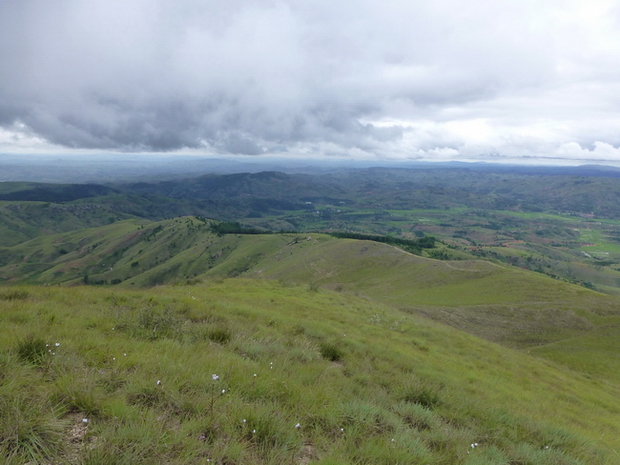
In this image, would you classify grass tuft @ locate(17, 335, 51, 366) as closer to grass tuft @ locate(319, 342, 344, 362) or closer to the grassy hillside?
the grassy hillside

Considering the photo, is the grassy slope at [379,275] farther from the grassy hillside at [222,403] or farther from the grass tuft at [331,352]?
the grass tuft at [331,352]

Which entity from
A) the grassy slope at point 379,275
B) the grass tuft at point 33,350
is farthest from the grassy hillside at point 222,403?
the grassy slope at point 379,275

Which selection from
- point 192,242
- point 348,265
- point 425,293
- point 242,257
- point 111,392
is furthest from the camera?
point 192,242

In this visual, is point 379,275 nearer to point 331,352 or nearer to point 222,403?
point 331,352

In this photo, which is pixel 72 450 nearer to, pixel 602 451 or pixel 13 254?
pixel 602 451

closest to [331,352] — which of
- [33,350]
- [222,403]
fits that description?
[222,403]

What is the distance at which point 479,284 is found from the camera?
196 feet

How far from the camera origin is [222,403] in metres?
4.11

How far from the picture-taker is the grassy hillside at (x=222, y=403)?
3.22 meters

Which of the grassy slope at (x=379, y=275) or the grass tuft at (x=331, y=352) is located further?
the grassy slope at (x=379, y=275)

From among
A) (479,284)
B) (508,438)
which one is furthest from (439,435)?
(479,284)

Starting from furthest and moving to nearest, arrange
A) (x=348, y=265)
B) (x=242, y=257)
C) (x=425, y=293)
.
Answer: (x=242, y=257), (x=348, y=265), (x=425, y=293)

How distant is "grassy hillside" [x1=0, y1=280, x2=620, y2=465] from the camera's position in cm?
322

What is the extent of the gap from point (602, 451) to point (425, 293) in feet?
187
